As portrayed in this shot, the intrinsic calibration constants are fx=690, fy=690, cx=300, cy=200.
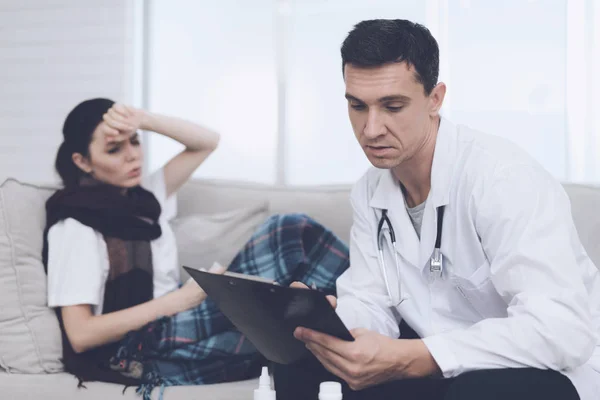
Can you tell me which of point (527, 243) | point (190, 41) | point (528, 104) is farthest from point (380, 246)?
point (190, 41)

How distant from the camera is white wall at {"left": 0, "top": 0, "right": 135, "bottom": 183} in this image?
11.7ft

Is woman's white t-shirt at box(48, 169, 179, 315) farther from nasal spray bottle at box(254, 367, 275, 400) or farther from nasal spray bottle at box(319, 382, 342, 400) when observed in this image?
nasal spray bottle at box(319, 382, 342, 400)

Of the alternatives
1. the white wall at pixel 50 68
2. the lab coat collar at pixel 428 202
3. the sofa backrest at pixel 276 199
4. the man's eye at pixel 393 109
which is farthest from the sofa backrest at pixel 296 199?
the white wall at pixel 50 68

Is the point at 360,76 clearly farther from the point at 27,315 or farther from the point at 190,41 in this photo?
the point at 190,41

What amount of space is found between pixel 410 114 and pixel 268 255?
721mm

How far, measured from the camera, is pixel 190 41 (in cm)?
359

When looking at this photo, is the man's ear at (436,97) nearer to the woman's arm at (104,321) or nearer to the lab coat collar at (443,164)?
the lab coat collar at (443,164)

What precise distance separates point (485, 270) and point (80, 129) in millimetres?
1343

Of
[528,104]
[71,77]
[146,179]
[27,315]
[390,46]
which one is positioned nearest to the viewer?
[390,46]

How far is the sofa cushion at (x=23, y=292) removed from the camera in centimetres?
186

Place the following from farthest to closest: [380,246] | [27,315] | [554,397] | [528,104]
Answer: [528,104], [27,315], [380,246], [554,397]

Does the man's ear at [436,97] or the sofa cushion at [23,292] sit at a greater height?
the man's ear at [436,97]

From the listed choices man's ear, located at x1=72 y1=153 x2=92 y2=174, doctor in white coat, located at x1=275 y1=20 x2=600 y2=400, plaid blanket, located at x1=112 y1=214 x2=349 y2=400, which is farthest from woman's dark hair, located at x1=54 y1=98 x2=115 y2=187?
doctor in white coat, located at x1=275 y1=20 x2=600 y2=400

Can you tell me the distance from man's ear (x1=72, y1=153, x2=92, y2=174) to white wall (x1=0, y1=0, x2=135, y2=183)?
1.45 m
